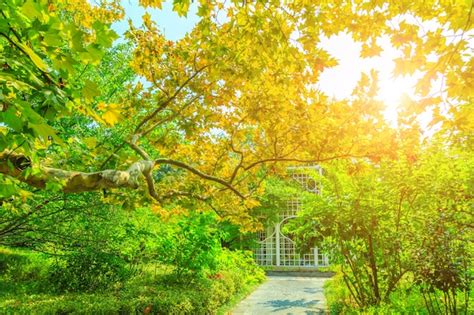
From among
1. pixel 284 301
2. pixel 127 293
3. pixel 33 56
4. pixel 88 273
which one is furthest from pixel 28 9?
pixel 284 301

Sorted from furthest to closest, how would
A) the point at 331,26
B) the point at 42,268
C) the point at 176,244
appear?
1. the point at 42,268
2. the point at 176,244
3. the point at 331,26

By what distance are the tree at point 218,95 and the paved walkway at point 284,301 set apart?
128 inches

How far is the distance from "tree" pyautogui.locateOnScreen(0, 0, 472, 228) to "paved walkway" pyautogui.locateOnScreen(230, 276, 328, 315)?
325cm

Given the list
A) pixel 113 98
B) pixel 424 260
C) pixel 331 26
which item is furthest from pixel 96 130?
pixel 424 260

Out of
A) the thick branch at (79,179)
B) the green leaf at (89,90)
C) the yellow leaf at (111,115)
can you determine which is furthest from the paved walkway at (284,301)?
the green leaf at (89,90)

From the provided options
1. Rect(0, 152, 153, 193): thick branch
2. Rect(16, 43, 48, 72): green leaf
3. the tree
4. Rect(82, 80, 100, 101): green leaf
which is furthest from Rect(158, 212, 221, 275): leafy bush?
Rect(16, 43, 48, 72): green leaf

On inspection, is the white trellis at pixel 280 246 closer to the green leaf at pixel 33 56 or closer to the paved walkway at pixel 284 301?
the paved walkway at pixel 284 301

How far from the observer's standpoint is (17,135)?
1.26m

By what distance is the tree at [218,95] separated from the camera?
60.6 inches

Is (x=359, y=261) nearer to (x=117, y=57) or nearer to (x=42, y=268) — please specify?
(x=117, y=57)

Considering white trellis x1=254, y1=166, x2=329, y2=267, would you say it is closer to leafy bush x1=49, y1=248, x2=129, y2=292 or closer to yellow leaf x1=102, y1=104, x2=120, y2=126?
leafy bush x1=49, y1=248, x2=129, y2=292

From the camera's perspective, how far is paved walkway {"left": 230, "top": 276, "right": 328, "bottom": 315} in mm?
8305

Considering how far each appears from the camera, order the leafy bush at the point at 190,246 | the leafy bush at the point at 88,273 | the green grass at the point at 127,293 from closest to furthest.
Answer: the green grass at the point at 127,293
the leafy bush at the point at 88,273
the leafy bush at the point at 190,246

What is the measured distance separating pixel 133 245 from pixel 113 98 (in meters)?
3.27
